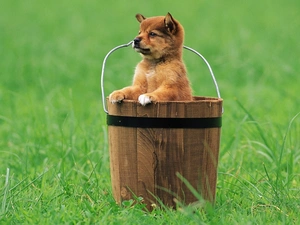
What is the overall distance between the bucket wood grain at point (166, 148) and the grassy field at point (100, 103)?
0.16m

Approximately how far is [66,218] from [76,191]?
2.08ft

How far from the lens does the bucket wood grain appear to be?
4531 mm

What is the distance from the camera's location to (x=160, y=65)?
4793 millimetres

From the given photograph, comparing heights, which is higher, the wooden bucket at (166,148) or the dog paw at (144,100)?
the dog paw at (144,100)

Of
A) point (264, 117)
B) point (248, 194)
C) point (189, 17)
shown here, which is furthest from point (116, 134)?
point (189, 17)

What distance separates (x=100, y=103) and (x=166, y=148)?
4.84 m

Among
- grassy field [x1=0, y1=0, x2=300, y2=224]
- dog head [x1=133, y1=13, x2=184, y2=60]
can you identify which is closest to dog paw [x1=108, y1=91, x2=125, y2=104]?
dog head [x1=133, y1=13, x2=184, y2=60]

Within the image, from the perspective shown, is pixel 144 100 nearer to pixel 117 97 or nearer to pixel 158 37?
pixel 117 97

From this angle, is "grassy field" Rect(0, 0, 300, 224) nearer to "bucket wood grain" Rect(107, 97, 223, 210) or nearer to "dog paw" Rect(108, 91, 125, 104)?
"bucket wood grain" Rect(107, 97, 223, 210)

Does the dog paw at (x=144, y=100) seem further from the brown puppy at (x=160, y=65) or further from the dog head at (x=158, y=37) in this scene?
the dog head at (x=158, y=37)

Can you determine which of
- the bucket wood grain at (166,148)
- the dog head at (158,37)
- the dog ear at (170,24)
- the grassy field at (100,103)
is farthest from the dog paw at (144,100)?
the grassy field at (100,103)

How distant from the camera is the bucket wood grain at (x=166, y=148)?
4.53 m

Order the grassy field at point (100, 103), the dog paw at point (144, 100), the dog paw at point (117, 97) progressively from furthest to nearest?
the grassy field at point (100, 103) < the dog paw at point (117, 97) < the dog paw at point (144, 100)

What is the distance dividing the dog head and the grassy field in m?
1.03
